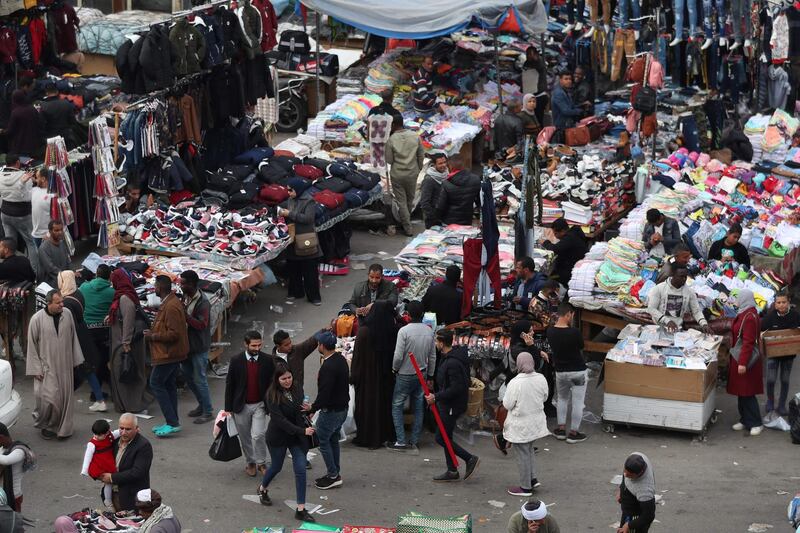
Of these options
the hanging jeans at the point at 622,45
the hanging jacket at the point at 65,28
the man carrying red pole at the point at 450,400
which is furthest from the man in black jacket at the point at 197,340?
the hanging jeans at the point at 622,45

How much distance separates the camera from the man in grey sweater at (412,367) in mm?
14516

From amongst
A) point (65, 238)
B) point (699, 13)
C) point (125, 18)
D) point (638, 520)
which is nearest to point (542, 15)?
point (699, 13)

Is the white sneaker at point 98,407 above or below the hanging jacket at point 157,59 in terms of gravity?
below

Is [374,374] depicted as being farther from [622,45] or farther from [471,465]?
[622,45]

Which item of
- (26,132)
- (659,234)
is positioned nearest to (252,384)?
(659,234)

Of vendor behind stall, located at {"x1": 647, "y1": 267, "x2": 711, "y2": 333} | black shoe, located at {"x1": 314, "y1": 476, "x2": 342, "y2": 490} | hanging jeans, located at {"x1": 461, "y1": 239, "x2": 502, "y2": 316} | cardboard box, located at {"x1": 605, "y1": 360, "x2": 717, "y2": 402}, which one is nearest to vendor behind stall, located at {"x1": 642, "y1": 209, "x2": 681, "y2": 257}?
vendor behind stall, located at {"x1": 647, "y1": 267, "x2": 711, "y2": 333}

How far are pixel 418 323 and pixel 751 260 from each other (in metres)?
5.24

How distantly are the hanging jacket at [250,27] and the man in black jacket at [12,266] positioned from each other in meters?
5.56

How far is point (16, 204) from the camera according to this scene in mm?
18359

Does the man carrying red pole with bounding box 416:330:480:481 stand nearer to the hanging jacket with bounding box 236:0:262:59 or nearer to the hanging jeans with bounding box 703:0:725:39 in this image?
the hanging jacket with bounding box 236:0:262:59

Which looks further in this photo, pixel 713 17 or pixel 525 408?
pixel 713 17

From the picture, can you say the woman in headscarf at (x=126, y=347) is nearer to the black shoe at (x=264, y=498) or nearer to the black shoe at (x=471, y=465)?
the black shoe at (x=264, y=498)

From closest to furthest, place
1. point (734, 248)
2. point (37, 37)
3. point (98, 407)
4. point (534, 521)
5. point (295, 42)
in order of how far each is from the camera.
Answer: point (534, 521) < point (98, 407) < point (734, 248) < point (37, 37) < point (295, 42)

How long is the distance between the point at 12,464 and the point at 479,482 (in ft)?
13.1
